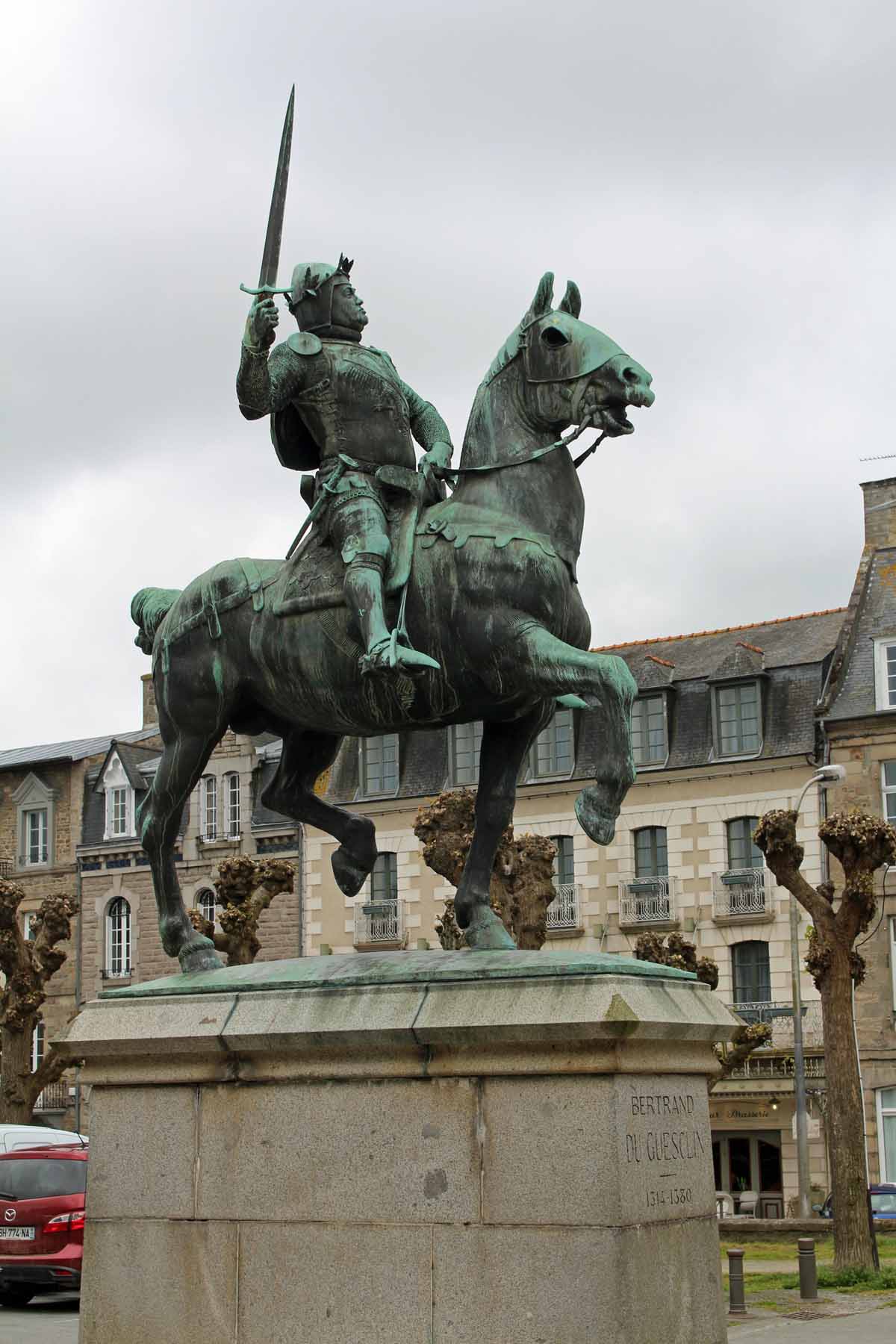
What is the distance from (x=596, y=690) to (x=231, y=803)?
40.0 meters

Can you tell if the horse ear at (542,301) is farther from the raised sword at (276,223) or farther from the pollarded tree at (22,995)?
the pollarded tree at (22,995)

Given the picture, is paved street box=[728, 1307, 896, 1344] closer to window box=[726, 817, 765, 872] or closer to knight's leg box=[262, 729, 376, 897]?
knight's leg box=[262, 729, 376, 897]

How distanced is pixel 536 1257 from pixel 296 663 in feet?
9.55

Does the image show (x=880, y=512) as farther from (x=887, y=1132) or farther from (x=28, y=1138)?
(x=28, y=1138)

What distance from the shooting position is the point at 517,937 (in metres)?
25.1

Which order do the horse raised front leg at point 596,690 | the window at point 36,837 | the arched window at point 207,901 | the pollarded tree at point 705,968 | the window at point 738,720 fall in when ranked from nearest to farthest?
the horse raised front leg at point 596,690 < the pollarded tree at point 705,968 < the window at point 738,720 < the arched window at point 207,901 < the window at point 36,837

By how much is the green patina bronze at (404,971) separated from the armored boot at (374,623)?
1238 mm

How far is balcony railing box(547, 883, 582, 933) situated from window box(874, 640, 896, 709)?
8.26m

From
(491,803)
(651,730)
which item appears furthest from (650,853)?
(491,803)

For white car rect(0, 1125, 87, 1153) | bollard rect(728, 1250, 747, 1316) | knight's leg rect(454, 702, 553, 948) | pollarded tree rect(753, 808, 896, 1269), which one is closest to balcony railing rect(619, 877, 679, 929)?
pollarded tree rect(753, 808, 896, 1269)

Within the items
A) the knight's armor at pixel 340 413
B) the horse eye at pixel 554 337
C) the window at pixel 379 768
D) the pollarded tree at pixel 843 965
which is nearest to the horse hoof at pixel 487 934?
the knight's armor at pixel 340 413

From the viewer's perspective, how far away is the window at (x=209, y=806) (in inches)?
1860

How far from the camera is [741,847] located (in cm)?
4094

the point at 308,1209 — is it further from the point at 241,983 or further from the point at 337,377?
the point at 337,377
